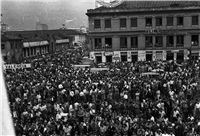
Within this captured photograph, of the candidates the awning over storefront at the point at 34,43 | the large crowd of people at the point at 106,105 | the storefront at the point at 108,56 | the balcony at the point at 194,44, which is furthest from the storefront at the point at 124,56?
the awning over storefront at the point at 34,43

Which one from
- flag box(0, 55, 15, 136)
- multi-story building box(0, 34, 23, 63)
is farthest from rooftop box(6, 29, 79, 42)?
flag box(0, 55, 15, 136)

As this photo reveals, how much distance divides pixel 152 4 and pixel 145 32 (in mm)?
5716

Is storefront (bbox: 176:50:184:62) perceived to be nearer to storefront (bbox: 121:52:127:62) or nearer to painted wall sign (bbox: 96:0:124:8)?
storefront (bbox: 121:52:127:62)

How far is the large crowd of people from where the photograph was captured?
54.5 feet

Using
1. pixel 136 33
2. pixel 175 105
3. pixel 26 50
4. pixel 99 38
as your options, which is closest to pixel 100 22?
pixel 99 38

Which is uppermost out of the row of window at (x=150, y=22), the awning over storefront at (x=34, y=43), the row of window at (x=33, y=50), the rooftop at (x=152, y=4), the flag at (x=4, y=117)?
the rooftop at (x=152, y=4)

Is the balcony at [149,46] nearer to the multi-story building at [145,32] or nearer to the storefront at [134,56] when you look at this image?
the multi-story building at [145,32]

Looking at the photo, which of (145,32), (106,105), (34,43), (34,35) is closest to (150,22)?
(145,32)

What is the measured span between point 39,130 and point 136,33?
121 ft

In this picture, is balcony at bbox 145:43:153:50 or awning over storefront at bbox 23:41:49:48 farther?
awning over storefront at bbox 23:41:49:48

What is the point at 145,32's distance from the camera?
51.5 metres

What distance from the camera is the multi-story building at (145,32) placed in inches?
2018

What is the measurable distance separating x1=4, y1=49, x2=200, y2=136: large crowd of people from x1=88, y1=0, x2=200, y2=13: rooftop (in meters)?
23.6

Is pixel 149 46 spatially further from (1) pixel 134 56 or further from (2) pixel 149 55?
(1) pixel 134 56
